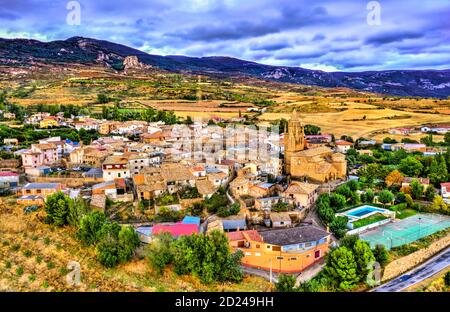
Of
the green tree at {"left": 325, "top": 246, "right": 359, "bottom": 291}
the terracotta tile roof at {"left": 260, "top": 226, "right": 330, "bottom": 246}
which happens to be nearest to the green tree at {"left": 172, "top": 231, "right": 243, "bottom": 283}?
the terracotta tile roof at {"left": 260, "top": 226, "right": 330, "bottom": 246}

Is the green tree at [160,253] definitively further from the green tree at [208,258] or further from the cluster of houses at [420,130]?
the cluster of houses at [420,130]

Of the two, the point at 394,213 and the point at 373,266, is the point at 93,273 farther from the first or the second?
the point at 394,213

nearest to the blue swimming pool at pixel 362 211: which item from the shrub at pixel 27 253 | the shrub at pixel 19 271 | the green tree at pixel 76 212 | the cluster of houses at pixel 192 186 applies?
the cluster of houses at pixel 192 186

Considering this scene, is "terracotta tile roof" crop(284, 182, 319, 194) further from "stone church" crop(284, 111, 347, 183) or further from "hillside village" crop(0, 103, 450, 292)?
"stone church" crop(284, 111, 347, 183)

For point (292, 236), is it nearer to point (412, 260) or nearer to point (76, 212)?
point (412, 260)

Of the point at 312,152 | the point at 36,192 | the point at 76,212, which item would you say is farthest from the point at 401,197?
the point at 36,192

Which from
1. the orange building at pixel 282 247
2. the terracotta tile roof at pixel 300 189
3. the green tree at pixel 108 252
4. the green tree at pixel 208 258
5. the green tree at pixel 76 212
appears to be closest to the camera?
the green tree at pixel 208 258
